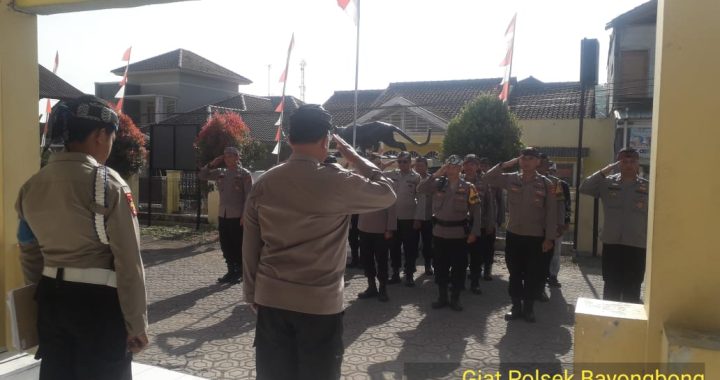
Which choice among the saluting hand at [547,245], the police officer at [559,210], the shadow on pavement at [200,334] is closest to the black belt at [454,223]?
the saluting hand at [547,245]

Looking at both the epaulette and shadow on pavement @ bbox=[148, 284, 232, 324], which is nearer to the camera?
the epaulette

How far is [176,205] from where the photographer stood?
1567 cm

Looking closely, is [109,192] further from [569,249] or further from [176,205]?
[176,205]

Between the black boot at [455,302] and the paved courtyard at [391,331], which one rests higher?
the black boot at [455,302]

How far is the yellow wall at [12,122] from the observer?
3961 millimetres

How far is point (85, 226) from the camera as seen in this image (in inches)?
91.8

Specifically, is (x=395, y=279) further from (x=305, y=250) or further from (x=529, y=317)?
(x=305, y=250)

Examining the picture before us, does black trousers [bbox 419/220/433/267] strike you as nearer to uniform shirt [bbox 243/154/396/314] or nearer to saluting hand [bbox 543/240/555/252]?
saluting hand [bbox 543/240/555/252]

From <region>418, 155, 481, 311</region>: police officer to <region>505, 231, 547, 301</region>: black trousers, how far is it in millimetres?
530

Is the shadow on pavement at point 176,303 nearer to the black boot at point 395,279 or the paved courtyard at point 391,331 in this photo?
the paved courtyard at point 391,331

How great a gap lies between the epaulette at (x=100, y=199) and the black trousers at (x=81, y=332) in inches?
9.2

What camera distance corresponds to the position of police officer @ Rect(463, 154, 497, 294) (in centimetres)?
702

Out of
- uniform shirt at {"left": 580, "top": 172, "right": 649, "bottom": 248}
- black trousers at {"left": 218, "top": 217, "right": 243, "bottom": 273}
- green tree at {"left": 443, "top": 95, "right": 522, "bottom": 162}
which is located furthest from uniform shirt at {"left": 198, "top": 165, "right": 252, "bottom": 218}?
green tree at {"left": 443, "top": 95, "right": 522, "bottom": 162}

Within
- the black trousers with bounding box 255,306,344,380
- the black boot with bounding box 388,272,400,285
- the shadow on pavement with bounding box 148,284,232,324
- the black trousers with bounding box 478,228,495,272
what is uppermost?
the black trousers with bounding box 255,306,344,380
